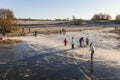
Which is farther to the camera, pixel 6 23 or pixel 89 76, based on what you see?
pixel 6 23

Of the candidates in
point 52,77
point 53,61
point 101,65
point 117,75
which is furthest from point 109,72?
point 53,61

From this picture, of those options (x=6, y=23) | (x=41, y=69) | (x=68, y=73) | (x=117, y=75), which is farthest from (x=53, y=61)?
(x=6, y=23)

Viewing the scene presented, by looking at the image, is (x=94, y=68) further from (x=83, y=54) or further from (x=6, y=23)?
(x=6, y=23)

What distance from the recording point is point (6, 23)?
65.1 meters

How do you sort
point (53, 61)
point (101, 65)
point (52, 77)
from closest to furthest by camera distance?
point (52, 77), point (101, 65), point (53, 61)

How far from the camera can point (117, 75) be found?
2008cm

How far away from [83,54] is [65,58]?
327cm

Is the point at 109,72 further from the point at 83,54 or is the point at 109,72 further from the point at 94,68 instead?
the point at 83,54

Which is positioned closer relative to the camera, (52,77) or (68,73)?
(52,77)

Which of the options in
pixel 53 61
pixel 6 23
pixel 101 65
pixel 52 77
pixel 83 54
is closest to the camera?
pixel 52 77

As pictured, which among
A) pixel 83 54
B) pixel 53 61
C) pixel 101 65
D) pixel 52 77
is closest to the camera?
pixel 52 77

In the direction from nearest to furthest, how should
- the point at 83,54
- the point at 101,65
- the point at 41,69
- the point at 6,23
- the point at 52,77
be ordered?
the point at 52,77 < the point at 41,69 < the point at 101,65 < the point at 83,54 < the point at 6,23

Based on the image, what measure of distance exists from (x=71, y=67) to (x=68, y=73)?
2.50m

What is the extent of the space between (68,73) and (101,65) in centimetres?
465
